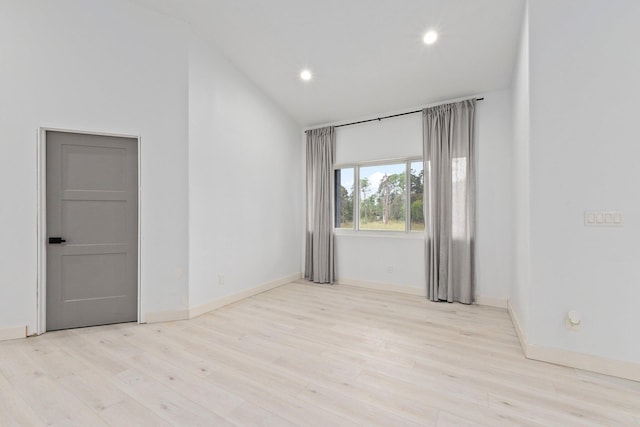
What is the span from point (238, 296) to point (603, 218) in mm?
3958

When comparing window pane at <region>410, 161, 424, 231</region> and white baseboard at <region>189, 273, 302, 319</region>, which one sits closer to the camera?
white baseboard at <region>189, 273, 302, 319</region>

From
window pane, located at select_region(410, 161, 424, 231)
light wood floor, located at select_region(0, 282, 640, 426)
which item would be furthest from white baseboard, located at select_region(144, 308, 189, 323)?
window pane, located at select_region(410, 161, 424, 231)

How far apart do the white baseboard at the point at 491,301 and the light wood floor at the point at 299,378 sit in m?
0.62

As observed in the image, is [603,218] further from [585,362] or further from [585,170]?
[585,362]

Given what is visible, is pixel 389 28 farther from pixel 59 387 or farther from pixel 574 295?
pixel 59 387

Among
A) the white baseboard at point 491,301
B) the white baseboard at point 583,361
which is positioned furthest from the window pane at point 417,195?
the white baseboard at point 583,361

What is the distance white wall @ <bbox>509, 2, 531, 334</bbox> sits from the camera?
2.42 m

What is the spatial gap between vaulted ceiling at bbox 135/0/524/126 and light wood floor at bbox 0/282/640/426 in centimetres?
301

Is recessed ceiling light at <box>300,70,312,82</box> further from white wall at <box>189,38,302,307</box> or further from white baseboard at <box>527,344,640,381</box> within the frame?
white baseboard at <box>527,344,640,381</box>

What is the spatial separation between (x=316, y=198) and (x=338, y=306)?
204 centimetres

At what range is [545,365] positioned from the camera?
2.22 metres

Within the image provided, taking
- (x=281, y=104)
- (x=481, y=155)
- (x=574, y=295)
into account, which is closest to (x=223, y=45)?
(x=281, y=104)

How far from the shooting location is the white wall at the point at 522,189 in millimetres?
2424

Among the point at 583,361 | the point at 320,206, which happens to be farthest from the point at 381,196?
the point at 583,361
